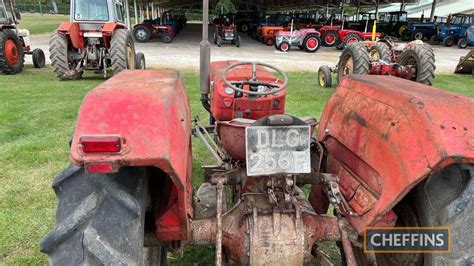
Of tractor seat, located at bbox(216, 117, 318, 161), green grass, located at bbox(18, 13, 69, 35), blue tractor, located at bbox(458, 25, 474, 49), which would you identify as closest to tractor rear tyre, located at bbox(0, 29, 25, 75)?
tractor seat, located at bbox(216, 117, 318, 161)

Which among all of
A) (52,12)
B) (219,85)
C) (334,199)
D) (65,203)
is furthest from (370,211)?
(52,12)

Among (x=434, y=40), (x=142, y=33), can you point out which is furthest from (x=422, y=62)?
(x=434, y=40)

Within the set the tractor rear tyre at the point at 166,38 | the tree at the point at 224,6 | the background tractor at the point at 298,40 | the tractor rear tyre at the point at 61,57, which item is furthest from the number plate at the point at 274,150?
the tree at the point at 224,6

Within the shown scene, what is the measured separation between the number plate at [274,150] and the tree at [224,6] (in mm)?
31481

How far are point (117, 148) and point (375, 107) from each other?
4.32 feet

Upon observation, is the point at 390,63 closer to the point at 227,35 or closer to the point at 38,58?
the point at 38,58

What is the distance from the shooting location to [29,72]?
34.0ft

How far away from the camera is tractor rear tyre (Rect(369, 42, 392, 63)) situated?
30.3ft

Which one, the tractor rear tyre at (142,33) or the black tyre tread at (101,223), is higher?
the black tyre tread at (101,223)

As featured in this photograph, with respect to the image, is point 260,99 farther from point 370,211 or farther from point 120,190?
point 120,190

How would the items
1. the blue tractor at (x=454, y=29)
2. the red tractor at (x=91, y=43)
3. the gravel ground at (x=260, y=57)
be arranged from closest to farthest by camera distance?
the red tractor at (x=91, y=43)
the gravel ground at (x=260, y=57)
the blue tractor at (x=454, y=29)

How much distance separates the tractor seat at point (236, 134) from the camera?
7.52ft

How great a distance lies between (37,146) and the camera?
15.7ft

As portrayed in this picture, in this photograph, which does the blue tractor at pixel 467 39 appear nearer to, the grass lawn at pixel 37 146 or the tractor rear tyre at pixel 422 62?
the grass lawn at pixel 37 146
